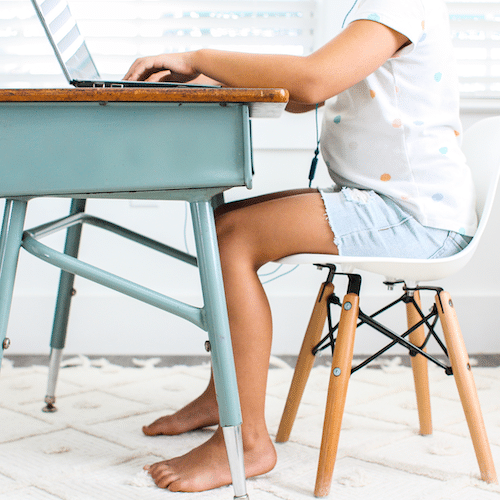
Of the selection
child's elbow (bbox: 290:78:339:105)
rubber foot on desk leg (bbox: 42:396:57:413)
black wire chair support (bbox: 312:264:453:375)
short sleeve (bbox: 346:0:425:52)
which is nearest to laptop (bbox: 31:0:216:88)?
child's elbow (bbox: 290:78:339:105)

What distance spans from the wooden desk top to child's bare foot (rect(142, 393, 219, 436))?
2.16ft

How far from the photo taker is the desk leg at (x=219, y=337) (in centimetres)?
76

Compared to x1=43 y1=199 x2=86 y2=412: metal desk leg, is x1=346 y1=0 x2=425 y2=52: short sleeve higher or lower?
higher

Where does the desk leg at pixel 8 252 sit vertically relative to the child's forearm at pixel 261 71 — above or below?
below

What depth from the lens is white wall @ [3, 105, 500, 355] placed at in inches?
71.1

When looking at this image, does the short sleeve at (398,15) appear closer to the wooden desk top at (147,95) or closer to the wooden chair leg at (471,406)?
the wooden desk top at (147,95)

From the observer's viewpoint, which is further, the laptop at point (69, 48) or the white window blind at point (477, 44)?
the white window blind at point (477, 44)

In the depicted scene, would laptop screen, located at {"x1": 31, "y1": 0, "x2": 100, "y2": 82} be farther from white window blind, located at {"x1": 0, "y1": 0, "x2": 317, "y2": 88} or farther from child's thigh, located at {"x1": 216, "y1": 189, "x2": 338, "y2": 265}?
white window blind, located at {"x1": 0, "y1": 0, "x2": 317, "y2": 88}

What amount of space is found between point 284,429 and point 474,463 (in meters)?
0.34

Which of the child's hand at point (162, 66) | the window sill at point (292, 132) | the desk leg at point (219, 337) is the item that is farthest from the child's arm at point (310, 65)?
the window sill at point (292, 132)

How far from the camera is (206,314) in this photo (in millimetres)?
771

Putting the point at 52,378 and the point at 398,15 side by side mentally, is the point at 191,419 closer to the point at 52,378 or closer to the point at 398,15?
the point at 52,378

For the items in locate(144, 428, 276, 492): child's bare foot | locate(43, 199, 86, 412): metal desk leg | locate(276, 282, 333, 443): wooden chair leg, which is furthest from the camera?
locate(43, 199, 86, 412): metal desk leg

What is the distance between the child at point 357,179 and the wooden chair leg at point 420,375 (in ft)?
0.74
